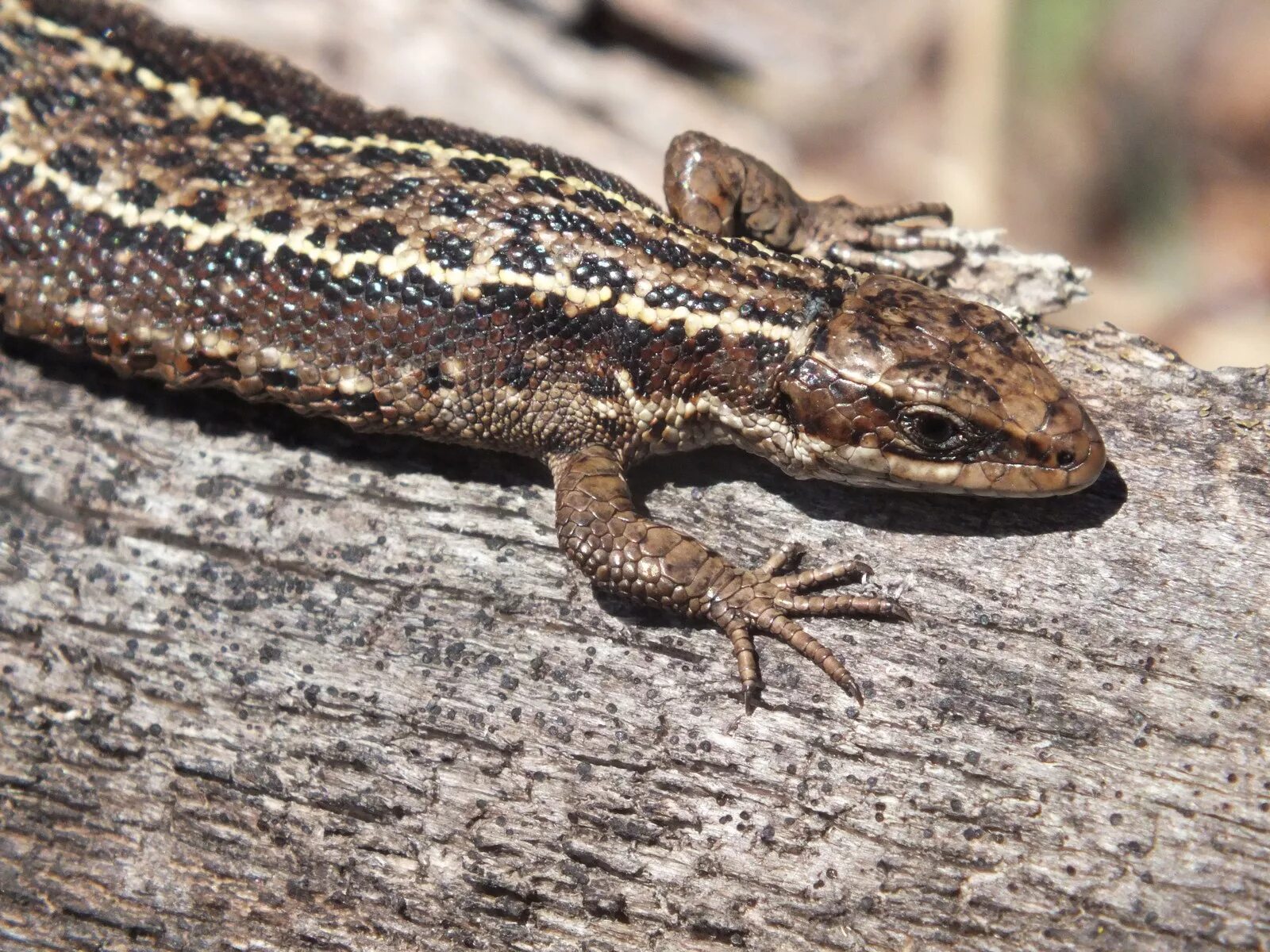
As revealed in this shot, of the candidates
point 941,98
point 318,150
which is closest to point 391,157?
point 318,150

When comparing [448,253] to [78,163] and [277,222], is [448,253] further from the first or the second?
[78,163]

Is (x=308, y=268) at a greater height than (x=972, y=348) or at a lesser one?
lesser

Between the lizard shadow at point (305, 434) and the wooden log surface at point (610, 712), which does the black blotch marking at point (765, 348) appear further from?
the lizard shadow at point (305, 434)

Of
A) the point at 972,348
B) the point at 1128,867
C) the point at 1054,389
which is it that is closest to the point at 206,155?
the point at 972,348

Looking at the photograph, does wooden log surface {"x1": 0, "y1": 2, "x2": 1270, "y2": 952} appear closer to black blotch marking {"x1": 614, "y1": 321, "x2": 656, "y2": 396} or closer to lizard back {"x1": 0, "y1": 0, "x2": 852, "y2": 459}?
lizard back {"x1": 0, "y1": 0, "x2": 852, "y2": 459}

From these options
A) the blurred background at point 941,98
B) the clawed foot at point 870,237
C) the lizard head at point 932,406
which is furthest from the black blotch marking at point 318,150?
the blurred background at point 941,98

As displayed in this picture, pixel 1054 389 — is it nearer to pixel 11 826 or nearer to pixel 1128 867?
pixel 1128 867
